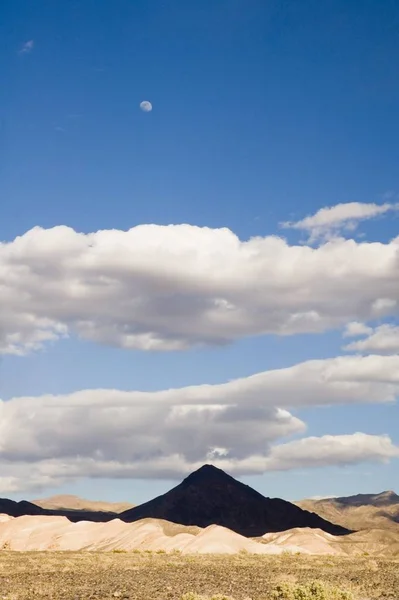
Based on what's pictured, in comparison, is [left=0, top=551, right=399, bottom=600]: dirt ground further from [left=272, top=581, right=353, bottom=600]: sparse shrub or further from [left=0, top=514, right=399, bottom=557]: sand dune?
[left=0, top=514, right=399, bottom=557]: sand dune

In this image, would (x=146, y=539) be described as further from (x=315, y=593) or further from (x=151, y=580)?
(x=315, y=593)

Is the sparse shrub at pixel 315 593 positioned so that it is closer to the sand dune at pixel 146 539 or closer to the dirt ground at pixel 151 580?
the dirt ground at pixel 151 580

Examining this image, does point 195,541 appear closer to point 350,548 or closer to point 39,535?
point 39,535

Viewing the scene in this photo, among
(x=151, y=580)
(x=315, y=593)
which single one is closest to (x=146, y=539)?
(x=151, y=580)

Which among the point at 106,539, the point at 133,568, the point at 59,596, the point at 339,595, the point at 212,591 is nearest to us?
the point at 339,595

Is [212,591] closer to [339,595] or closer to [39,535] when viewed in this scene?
[339,595]

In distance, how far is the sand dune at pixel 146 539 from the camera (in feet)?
447

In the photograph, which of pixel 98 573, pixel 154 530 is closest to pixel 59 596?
pixel 98 573

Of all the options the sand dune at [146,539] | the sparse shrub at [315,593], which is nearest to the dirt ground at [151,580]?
the sparse shrub at [315,593]

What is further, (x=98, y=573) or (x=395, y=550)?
(x=395, y=550)

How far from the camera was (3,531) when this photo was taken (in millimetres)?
171875

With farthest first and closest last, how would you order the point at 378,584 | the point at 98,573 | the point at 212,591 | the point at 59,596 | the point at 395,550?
the point at 395,550 → the point at 98,573 → the point at 378,584 → the point at 212,591 → the point at 59,596

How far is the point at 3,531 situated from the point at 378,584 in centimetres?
13288

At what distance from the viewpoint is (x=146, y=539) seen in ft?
491
